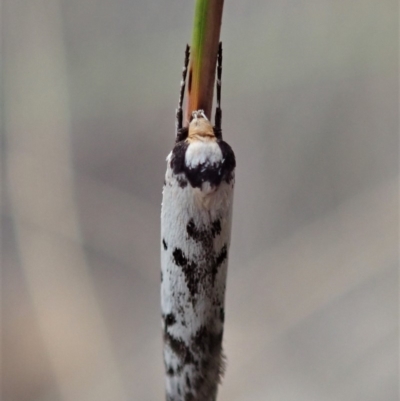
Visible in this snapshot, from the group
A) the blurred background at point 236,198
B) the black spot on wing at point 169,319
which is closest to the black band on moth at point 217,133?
the black spot on wing at point 169,319

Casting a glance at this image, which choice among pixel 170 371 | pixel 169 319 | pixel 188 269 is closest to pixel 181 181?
pixel 188 269

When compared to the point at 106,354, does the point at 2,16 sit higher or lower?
higher

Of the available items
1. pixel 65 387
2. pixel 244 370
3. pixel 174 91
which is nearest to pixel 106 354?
pixel 65 387

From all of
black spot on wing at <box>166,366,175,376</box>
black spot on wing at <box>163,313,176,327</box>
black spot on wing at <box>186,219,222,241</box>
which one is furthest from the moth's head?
black spot on wing at <box>166,366,175,376</box>

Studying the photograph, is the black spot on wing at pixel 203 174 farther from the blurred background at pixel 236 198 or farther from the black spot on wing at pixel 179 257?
the blurred background at pixel 236 198

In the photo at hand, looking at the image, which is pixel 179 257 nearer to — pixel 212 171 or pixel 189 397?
pixel 212 171

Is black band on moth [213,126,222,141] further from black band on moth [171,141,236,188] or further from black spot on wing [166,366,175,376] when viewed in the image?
black spot on wing [166,366,175,376]

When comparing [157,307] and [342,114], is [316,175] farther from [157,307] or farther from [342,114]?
[157,307]

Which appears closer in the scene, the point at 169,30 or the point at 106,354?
the point at 169,30
